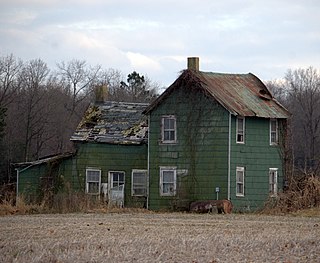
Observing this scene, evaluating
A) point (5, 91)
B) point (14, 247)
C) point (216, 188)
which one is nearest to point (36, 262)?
point (14, 247)

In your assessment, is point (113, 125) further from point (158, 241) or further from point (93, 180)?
point (158, 241)

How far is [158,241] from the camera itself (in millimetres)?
23781

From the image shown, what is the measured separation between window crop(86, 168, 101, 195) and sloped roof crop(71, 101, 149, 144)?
1691 millimetres

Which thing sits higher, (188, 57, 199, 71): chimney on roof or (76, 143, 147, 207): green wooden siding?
(188, 57, 199, 71): chimney on roof

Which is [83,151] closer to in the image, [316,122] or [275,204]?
[275,204]

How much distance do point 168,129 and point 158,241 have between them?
73.5 feet

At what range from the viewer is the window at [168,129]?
4575cm

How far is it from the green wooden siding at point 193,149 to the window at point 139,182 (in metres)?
1.16

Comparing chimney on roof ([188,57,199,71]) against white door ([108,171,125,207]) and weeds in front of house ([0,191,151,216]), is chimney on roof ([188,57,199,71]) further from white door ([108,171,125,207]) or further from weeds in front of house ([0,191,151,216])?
weeds in front of house ([0,191,151,216])

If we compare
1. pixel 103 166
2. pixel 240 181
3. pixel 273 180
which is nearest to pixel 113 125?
pixel 103 166

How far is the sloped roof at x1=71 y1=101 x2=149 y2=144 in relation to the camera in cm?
4800

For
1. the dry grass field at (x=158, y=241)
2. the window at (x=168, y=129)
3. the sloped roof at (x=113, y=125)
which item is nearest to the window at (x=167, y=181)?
the window at (x=168, y=129)

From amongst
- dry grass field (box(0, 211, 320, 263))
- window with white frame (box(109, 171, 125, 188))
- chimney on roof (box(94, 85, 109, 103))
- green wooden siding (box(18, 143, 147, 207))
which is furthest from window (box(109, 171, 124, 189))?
dry grass field (box(0, 211, 320, 263))

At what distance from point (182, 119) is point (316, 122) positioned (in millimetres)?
41433
